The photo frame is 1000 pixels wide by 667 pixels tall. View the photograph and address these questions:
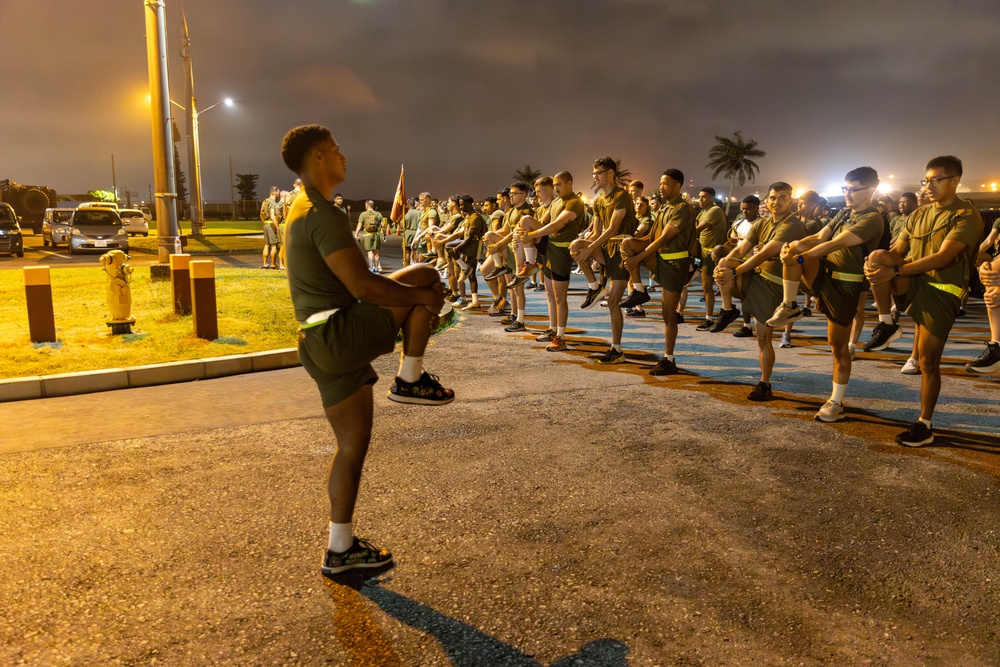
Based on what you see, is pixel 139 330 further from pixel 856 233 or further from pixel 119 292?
pixel 856 233

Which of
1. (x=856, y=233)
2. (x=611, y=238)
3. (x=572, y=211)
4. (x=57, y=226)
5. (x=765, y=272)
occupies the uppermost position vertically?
(x=572, y=211)

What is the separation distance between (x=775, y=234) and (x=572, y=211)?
3204 millimetres

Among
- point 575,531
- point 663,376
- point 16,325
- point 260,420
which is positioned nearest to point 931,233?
point 663,376

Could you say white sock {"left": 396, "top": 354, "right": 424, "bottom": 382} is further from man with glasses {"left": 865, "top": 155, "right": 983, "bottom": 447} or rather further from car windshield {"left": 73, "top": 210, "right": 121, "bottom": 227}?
car windshield {"left": 73, "top": 210, "right": 121, "bottom": 227}

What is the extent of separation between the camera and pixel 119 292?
9.03 m

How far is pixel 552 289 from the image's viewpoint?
32.4ft

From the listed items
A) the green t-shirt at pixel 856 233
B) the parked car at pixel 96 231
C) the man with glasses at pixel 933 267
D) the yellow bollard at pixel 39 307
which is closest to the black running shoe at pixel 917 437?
the man with glasses at pixel 933 267

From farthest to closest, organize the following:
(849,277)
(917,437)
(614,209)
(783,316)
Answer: (614,209) → (783,316) → (849,277) → (917,437)

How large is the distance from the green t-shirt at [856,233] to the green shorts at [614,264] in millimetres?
2863

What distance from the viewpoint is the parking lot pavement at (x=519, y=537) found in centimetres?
280

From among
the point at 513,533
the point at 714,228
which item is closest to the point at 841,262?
the point at 513,533

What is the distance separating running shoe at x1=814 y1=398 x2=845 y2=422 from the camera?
588cm

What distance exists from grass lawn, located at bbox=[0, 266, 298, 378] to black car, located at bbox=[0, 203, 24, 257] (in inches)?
441

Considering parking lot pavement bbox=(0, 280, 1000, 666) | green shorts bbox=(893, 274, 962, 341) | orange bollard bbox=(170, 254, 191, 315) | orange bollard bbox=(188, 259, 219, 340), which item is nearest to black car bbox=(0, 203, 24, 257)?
orange bollard bbox=(170, 254, 191, 315)
